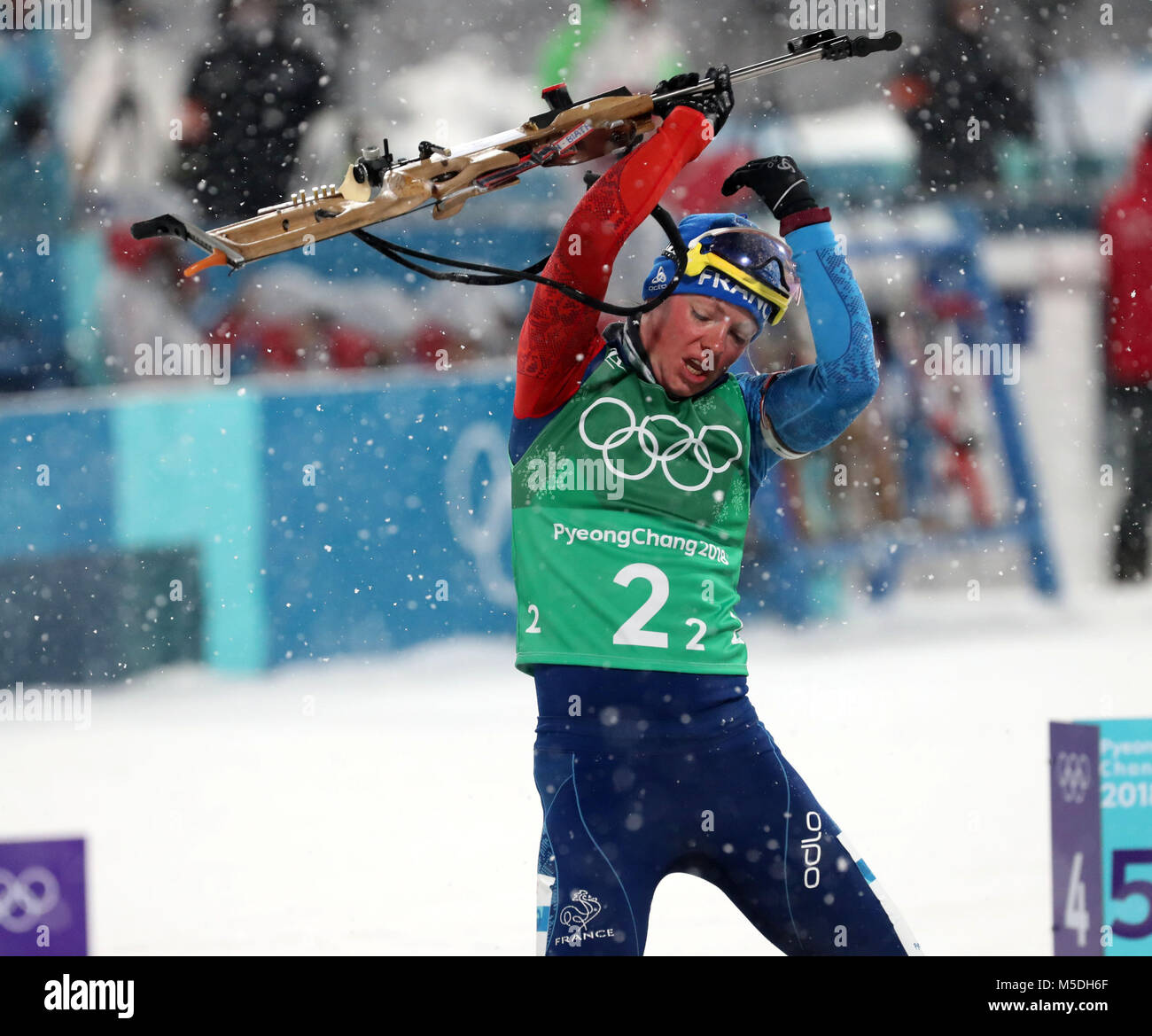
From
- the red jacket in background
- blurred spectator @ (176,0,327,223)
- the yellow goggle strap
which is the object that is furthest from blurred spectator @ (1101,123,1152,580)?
the yellow goggle strap

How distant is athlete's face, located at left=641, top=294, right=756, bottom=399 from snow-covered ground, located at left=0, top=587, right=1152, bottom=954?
1906mm

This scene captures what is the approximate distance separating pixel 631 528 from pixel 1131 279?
6271 mm

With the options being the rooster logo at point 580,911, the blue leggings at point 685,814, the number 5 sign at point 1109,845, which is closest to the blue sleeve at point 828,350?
the blue leggings at point 685,814

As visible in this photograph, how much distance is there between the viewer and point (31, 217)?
7371 mm

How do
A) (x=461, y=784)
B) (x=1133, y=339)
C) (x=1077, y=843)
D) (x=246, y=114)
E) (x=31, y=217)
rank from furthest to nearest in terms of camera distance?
(x=246, y=114)
(x=1133, y=339)
(x=31, y=217)
(x=461, y=784)
(x=1077, y=843)

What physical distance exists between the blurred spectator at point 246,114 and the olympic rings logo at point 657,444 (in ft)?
18.2

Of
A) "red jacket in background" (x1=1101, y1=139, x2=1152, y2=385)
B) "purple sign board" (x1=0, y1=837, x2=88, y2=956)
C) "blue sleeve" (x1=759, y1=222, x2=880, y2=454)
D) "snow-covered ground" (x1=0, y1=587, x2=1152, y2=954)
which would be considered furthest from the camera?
"red jacket in background" (x1=1101, y1=139, x2=1152, y2=385)

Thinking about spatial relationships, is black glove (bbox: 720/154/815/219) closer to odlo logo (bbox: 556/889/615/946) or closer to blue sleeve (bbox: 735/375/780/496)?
blue sleeve (bbox: 735/375/780/496)

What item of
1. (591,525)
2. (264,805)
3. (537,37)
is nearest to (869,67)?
(537,37)

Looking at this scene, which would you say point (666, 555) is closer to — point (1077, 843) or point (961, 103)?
point (1077, 843)

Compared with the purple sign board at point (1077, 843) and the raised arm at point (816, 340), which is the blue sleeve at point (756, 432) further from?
the purple sign board at point (1077, 843)

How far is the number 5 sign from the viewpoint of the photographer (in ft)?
9.99

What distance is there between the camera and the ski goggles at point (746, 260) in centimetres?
221

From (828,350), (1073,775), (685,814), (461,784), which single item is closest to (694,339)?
(828,350)
